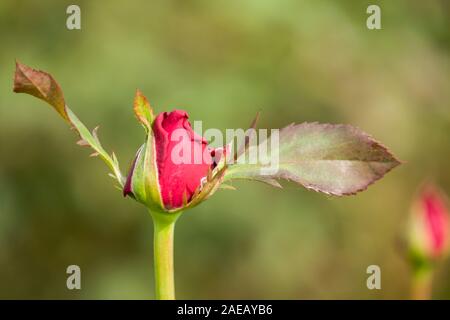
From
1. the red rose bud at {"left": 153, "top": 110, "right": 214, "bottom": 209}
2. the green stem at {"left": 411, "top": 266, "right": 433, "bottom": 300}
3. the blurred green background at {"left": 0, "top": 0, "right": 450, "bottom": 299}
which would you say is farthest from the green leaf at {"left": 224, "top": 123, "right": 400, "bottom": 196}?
the blurred green background at {"left": 0, "top": 0, "right": 450, "bottom": 299}

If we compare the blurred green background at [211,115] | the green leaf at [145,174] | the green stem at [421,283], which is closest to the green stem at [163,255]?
the green leaf at [145,174]

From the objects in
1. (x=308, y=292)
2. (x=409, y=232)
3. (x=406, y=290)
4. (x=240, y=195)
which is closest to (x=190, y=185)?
(x=409, y=232)

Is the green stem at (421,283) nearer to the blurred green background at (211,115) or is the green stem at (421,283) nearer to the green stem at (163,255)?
the green stem at (163,255)

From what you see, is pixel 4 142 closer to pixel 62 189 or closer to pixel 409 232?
pixel 62 189

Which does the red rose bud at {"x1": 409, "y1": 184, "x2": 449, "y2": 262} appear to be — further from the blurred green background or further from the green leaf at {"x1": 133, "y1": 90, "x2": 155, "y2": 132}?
the blurred green background

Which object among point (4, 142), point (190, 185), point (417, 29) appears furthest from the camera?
point (417, 29)

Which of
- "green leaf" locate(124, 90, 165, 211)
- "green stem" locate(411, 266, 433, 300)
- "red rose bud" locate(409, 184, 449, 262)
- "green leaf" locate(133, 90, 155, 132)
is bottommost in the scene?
"green stem" locate(411, 266, 433, 300)
